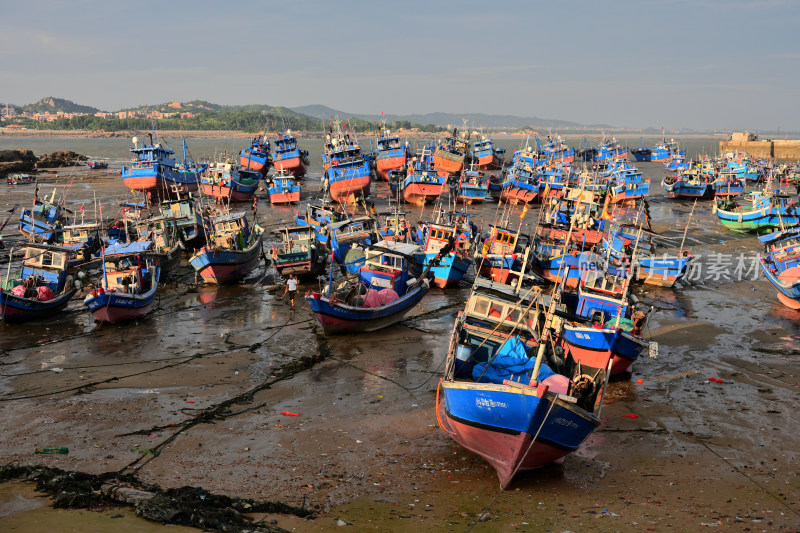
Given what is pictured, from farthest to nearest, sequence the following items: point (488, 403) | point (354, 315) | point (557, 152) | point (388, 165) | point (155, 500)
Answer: point (557, 152) < point (388, 165) < point (354, 315) < point (488, 403) < point (155, 500)

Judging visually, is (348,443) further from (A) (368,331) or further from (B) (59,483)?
(A) (368,331)

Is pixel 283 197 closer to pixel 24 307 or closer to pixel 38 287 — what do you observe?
pixel 38 287

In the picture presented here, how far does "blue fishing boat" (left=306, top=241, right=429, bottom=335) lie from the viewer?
20.8 m

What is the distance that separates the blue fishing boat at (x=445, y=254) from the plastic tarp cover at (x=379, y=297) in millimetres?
4289

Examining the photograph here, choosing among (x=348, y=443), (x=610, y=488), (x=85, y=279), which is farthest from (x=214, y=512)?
(x=85, y=279)

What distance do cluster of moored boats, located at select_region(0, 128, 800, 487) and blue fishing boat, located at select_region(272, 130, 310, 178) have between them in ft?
59.7

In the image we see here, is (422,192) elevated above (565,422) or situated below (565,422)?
below

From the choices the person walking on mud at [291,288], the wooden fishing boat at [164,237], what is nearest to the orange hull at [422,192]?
the wooden fishing boat at [164,237]

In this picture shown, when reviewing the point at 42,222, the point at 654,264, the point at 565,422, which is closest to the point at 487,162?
the point at 654,264

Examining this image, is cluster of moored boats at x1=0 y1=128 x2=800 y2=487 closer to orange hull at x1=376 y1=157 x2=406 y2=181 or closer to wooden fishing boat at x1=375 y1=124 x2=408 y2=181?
orange hull at x1=376 y1=157 x2=406 y2=181

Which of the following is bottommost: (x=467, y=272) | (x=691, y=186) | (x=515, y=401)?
(x=467, y=272)

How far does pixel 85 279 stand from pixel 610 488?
25.2 metres

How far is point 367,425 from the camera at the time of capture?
14.3 meters

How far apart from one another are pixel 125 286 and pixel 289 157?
51785mm
